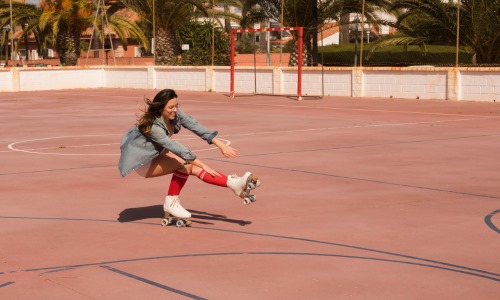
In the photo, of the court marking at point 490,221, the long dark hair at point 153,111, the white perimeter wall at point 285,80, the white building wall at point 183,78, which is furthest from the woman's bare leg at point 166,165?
the white building wall at point 183,78

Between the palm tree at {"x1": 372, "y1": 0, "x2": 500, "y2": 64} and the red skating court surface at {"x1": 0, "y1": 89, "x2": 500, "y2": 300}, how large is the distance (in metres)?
18.0

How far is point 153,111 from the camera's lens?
1016 centimetres

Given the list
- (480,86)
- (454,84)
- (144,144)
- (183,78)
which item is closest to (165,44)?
(183,78)

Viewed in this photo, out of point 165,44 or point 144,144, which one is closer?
point 144,144

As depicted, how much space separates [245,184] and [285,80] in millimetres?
33027

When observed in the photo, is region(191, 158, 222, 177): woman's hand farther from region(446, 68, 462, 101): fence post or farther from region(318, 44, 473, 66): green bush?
region(318, 44, 473, 66): green bush

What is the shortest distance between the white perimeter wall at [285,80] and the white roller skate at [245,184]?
25.8 meters

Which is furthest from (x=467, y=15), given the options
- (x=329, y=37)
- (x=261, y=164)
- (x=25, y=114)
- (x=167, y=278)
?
(x=329, y=37)

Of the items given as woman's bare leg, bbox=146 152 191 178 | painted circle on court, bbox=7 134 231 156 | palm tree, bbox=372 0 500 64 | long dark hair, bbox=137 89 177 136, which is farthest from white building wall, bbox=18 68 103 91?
long dark hair, bbox=137 89 177 136

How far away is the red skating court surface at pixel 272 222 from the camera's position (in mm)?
7824

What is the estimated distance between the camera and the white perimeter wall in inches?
1390

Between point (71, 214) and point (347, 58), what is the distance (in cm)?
5201

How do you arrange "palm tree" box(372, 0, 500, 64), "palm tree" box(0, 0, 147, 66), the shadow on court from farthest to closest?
"palm tree" box(0, 0, 147, 66) < "palm tree" box(372, 0, 500, 64) < the shadow on court

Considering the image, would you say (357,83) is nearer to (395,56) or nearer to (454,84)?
(454,84)
